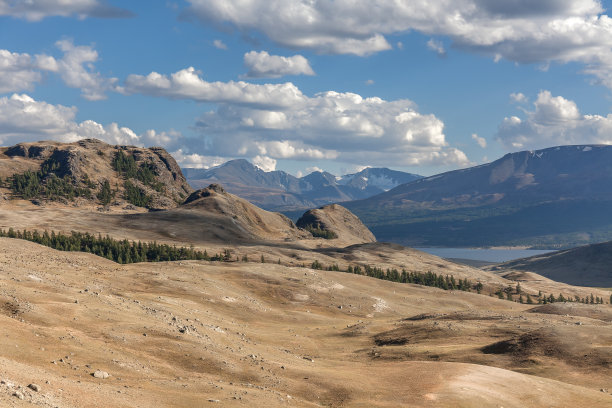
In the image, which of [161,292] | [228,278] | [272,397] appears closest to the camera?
[272,397]

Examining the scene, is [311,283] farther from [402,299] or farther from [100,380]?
[100,380]

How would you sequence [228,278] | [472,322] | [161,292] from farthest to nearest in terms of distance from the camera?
[228,278], [161,292], [472,322]

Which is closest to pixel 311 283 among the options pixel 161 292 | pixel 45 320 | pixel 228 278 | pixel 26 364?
pixel 228 278

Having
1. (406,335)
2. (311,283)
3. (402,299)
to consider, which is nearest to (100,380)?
(406,335)

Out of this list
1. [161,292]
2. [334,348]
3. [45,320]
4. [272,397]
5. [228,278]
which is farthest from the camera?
[228,278]

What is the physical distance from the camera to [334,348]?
283 ft

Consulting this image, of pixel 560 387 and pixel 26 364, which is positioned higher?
pixel 26 364

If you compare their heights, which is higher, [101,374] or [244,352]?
[101,374]

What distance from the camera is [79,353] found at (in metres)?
47.7

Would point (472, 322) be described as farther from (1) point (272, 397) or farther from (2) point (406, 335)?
(1) point (272, 397)

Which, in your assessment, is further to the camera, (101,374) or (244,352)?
(244,352)

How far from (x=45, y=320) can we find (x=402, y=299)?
109m

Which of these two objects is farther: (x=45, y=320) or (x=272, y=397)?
(x=45, y=320)

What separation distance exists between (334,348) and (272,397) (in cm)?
4106
